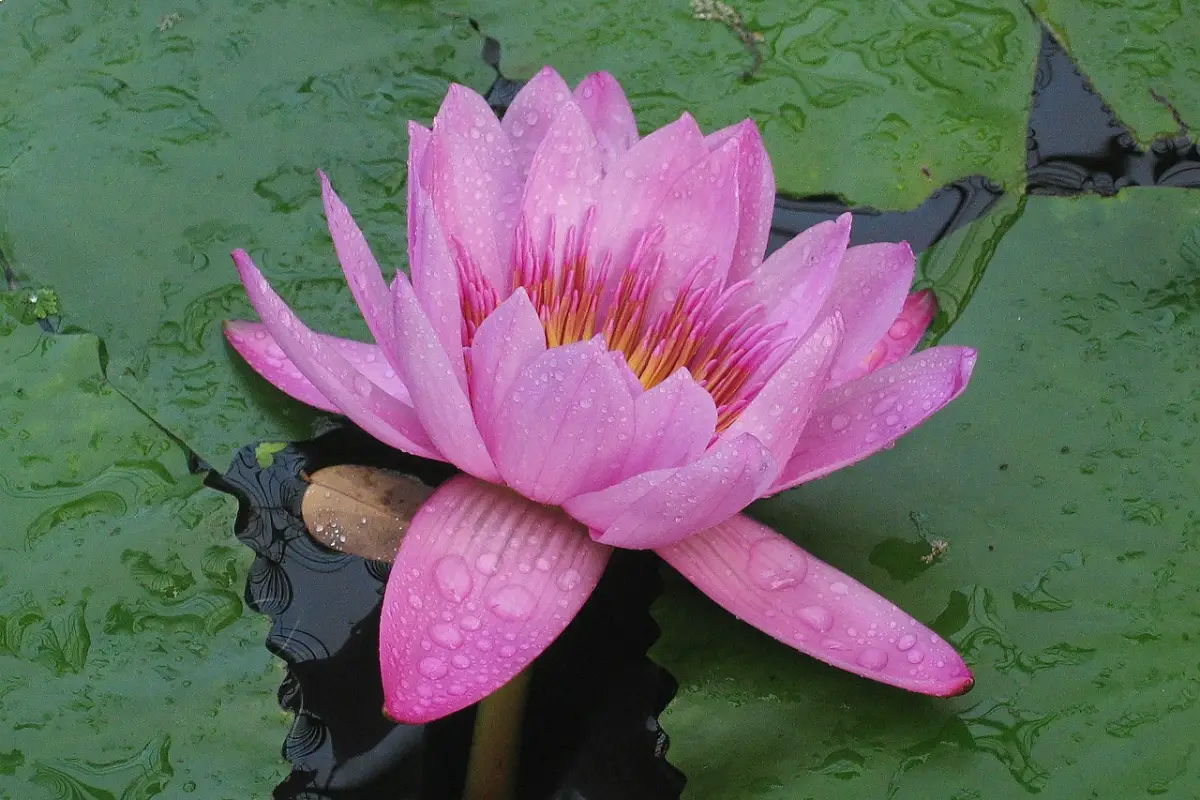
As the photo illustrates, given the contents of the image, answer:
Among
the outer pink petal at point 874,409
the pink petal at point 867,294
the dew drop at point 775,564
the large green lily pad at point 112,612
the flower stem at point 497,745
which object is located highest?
the pink petal at point 867,294

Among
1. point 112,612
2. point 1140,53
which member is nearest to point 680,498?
point 112,612

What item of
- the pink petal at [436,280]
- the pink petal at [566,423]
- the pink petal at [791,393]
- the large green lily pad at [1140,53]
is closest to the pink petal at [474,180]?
the pink petal at [436,280]

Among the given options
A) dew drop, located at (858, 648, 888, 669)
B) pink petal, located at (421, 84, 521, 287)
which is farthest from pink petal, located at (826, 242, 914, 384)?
pink petal, located at (421, 84, 521, 287)

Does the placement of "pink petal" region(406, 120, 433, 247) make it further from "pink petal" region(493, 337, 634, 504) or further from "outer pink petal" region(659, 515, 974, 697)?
"outer pink petal" region(659, 515, 974, 697)

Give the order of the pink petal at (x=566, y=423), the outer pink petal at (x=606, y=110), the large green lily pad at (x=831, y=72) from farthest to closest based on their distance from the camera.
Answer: the large green lily pad at (x=831, y=72), the outer pink petal at (x=606, y=110), the pink petal at (x=566, y=423)

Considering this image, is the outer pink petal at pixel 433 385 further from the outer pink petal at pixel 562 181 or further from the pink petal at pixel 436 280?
the outer pink petal at pixel 562 181

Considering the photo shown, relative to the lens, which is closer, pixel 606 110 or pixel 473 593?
pixel 473 593

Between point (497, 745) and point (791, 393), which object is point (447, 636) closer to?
point (497, 745)
